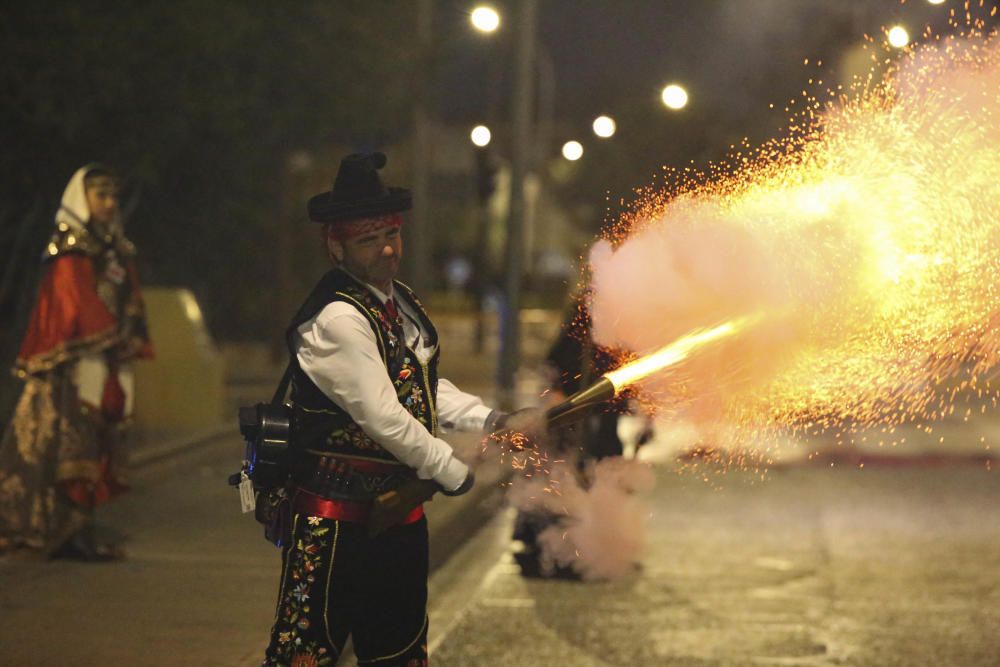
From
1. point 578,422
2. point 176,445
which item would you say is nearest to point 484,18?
point 176,445

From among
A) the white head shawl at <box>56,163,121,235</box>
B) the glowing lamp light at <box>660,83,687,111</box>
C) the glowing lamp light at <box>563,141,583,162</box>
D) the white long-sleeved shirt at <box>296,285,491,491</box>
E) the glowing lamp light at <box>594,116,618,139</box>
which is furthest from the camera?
the glowing lamp light at <box>563,141,583,162</box>

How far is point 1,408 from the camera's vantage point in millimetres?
16016

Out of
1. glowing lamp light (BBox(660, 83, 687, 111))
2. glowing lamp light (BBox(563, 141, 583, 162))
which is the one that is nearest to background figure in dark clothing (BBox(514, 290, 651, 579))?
glowing lamp light (BBox(660, 83, 687, 111))

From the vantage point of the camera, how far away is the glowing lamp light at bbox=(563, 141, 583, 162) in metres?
20.7

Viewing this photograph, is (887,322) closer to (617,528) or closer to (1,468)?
(617,528)

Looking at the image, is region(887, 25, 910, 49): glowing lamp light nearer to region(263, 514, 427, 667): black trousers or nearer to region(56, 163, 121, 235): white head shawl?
region(56, 163, 121, 235): white head shawl

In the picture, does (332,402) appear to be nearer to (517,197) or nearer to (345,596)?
(345,596)

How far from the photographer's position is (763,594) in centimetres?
930

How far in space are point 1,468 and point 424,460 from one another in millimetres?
4712

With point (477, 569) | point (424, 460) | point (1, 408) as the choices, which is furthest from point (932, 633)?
point (1, 408)

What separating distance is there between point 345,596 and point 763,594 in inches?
182

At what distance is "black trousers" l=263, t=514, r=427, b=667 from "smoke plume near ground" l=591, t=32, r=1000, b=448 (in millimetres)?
1277

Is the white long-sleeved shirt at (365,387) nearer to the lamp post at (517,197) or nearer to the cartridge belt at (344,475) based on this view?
the cartridge belt at (344,475)

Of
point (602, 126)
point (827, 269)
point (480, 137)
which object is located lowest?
point (827, 269)
